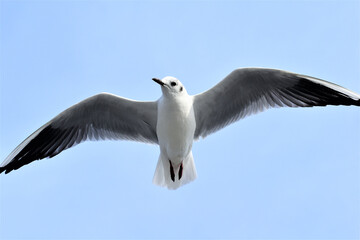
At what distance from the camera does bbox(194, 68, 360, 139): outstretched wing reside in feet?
20.6

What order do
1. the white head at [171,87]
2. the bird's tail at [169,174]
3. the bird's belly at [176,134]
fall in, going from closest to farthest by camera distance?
the white head at [171,87], the bird's belly at [176,134], the bird's tail at [169,174]

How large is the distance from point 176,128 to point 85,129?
1165 millimetres

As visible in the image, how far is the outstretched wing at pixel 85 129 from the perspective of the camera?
21.8 feet

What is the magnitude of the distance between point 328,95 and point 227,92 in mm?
1022

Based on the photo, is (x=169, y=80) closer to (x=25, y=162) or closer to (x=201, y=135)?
(x=201, y=135)

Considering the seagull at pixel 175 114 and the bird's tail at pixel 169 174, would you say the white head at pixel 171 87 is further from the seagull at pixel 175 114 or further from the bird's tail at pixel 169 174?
the bird's tail at pixel 169 174

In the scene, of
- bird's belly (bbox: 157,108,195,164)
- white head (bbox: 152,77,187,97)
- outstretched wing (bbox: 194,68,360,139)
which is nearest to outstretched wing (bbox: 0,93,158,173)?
bird's belly (bbox: 157,108,195,164)

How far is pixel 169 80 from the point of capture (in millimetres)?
6172

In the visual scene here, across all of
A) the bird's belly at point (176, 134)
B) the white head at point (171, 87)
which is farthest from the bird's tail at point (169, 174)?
the white head at point (171, 87)

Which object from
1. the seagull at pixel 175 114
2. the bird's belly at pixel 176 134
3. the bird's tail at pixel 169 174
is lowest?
the bird's tail at pixel 169 174

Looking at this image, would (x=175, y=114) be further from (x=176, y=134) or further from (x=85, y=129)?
(x=85, y=129)

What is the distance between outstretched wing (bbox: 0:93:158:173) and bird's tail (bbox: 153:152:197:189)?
33cm

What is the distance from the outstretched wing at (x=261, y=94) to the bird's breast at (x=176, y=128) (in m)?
0.26

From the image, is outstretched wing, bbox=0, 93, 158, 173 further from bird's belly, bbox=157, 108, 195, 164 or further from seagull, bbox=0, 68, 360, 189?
bird's belly, bbox=157, 108, 195, 164
